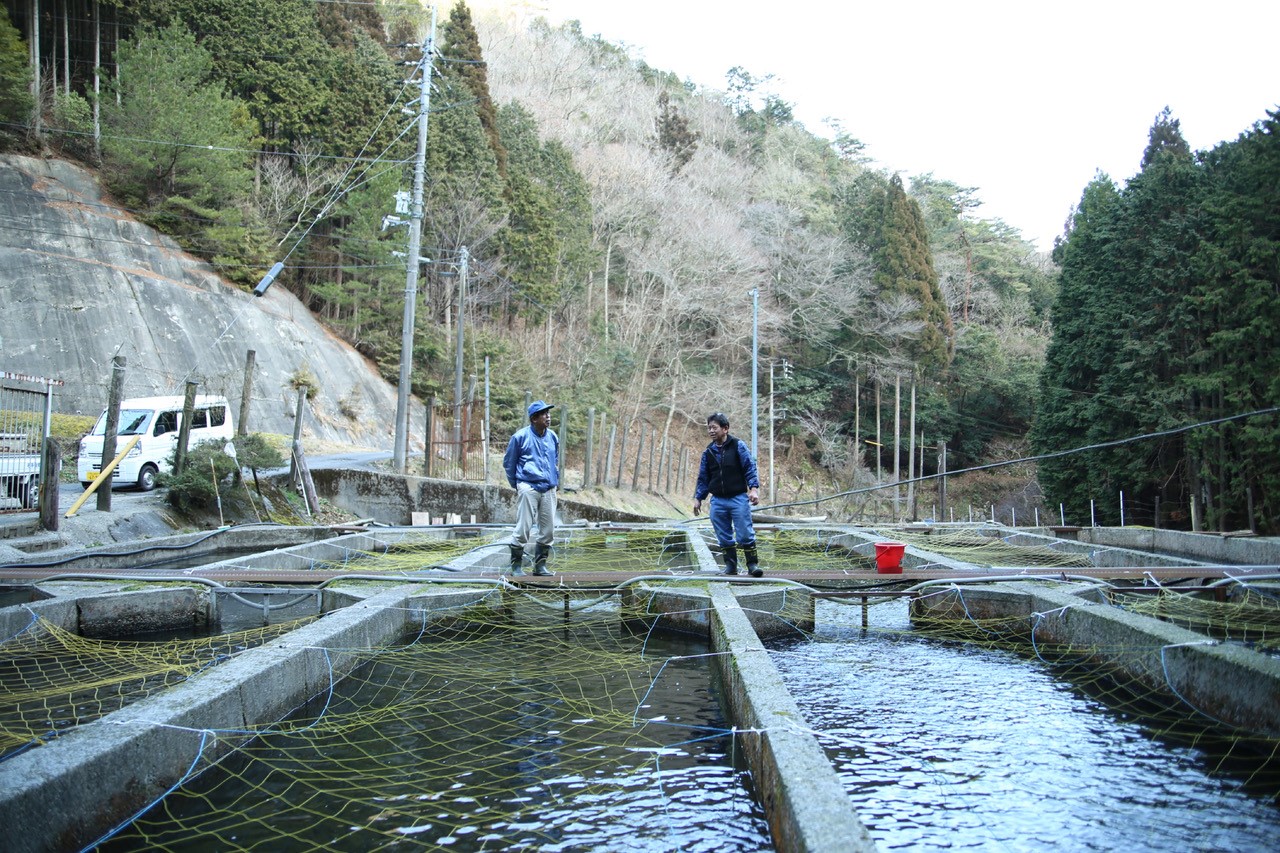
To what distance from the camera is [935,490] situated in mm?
44625

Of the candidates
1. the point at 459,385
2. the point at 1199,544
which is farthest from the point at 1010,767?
the point at 459,385

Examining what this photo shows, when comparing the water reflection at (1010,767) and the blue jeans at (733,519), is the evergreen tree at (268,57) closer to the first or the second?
the blue jeans at (733,519)

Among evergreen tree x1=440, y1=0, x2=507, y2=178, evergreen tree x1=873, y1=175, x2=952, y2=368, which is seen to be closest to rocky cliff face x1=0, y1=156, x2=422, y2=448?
evergreen tree x1=440, y1=0, x2=507, y2=178

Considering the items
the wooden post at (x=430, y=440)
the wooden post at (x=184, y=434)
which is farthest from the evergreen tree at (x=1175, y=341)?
the wooden post at (x=184, y=434)

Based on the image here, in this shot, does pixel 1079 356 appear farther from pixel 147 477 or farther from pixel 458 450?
pixel 147 477

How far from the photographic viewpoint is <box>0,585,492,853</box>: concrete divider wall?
3.37m

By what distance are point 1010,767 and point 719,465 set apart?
452 centimetres

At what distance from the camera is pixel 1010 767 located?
15.9 ft

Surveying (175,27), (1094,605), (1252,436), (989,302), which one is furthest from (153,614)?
(989,302)

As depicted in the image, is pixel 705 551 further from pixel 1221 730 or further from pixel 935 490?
pixel 935 490

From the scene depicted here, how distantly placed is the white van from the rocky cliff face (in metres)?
5.85

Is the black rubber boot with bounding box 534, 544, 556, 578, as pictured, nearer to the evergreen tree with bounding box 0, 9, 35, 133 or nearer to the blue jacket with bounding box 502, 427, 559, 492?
the blue jacket with bounding box 502, 427, 559, 492

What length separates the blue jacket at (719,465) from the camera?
28.9ft

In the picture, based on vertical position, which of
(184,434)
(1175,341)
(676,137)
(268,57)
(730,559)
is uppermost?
(676,137)
